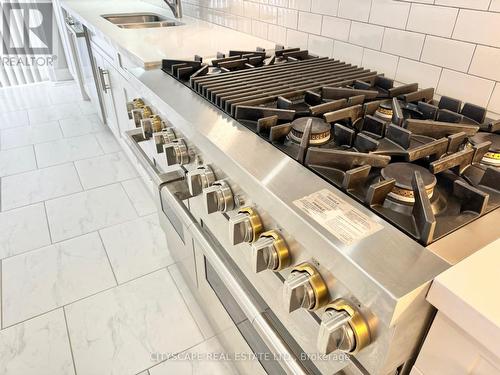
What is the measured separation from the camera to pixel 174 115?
83 cm

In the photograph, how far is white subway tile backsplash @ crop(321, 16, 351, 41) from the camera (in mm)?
1134

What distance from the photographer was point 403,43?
978 mm

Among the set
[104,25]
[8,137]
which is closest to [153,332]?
[104,25]

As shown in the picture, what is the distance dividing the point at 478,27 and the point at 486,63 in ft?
0.28

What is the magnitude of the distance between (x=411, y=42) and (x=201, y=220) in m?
0.76

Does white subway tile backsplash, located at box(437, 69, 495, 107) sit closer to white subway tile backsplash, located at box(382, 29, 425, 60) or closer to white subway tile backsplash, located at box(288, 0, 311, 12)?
white subway tile backsplash, located at box(382, 29, 425, 60)

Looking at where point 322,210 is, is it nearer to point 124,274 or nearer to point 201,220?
point 201,220

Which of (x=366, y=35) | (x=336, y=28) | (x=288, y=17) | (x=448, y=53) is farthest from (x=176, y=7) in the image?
(x=448, y=53)

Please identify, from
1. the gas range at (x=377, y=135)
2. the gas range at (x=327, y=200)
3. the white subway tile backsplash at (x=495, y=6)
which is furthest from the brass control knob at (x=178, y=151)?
the white subway tile backsplash at (x=495, y=6)

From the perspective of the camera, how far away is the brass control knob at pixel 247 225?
0.61m

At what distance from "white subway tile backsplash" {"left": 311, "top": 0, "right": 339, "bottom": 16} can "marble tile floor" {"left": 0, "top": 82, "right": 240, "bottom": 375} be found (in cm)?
119

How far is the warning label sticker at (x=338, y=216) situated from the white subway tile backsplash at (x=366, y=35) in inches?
28.7

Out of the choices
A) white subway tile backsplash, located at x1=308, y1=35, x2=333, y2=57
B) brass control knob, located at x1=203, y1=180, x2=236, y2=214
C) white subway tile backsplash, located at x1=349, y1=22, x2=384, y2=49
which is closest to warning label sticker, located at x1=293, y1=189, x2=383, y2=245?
brass control knob, located at x1=203, y1=180, x2=236, y2=214

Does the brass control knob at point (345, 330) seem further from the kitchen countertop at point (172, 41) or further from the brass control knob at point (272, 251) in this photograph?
the kitchen countertop at point (172, 41)
